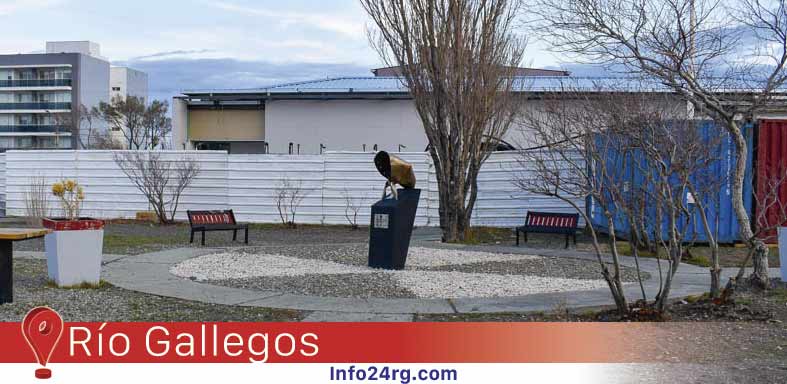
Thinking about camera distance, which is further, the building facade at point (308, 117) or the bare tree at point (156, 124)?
the bare tree at point (156, 124)

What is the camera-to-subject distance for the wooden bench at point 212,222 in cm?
1709

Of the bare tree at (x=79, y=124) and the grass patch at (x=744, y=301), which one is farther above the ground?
the bare tree at (x=79, y=124)

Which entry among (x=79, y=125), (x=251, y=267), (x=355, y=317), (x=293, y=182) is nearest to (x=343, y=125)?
(x=293, y=182)

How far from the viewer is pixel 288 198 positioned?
23.1m

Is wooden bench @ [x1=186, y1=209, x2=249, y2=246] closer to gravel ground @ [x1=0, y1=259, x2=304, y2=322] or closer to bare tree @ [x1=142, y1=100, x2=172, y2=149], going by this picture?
gravel ground @ [x1=0, y1=259, x2=304, y2=322]

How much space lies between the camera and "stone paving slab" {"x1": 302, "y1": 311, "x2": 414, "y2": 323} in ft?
27.1

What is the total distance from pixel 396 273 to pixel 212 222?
6.82 m

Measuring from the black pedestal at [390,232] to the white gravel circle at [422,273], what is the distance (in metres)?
0.25

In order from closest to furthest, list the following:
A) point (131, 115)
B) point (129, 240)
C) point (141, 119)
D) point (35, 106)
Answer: point (129, 240) → point (131, 115) → point (141, 119) → point (35, 106)

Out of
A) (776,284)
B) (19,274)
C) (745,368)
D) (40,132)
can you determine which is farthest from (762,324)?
(40,132)

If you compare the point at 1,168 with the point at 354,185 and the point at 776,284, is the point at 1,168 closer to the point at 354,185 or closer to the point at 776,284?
the point at 354,185

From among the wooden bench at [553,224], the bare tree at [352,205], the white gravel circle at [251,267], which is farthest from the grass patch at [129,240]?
the wooden bench at [553,224]

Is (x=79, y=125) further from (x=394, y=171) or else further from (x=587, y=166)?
(x=587, y=166)

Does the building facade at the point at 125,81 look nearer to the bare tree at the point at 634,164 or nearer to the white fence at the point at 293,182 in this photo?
the white fence at the point at 293,182
